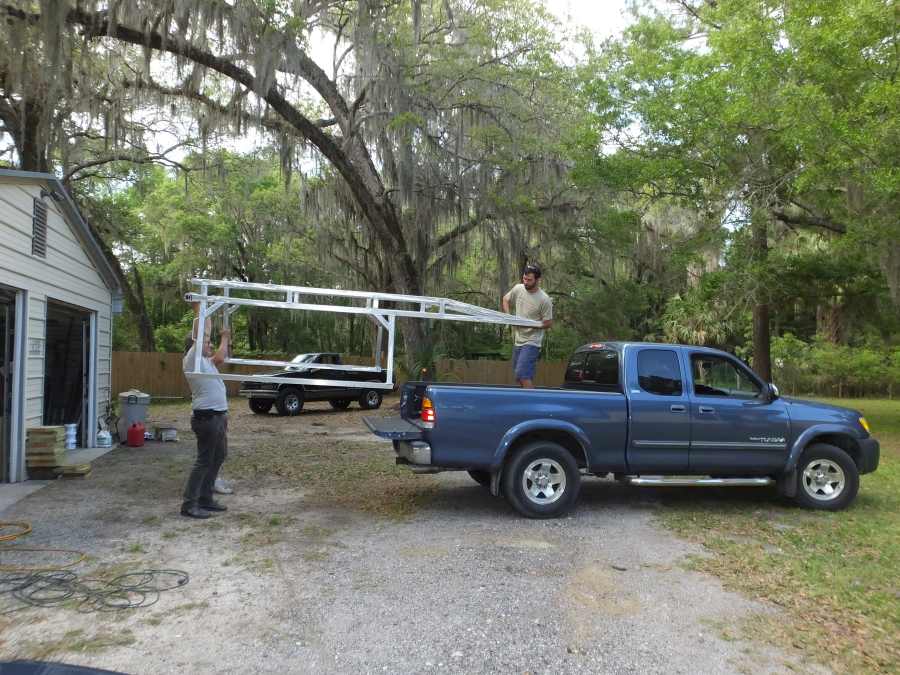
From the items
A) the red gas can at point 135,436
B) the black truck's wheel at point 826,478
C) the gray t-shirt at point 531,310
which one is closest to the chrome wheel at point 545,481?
the gray t-shirt at point 531,310

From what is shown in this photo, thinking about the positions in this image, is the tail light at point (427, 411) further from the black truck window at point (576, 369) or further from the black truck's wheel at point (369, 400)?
the black truck's wheel at point (369, 400)

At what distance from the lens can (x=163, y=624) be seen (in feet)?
12.8

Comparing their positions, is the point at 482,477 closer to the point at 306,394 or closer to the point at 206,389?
the point at 206,389

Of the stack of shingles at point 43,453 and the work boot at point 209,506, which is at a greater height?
the stack of shingles at point 43,453

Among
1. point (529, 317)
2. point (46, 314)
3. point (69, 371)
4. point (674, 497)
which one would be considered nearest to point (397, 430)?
point (529, 317)

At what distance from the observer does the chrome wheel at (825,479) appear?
7.01 metres

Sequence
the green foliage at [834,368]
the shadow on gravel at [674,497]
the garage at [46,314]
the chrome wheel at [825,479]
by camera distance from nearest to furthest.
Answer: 1. the chrome wheel at [825,479]
2. the shadow on gravel at [674,497]
3. the garage at [46,314]
4. the green foliage at [834,368]

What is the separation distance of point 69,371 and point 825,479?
34.0ft

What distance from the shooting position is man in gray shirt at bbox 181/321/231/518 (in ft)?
20.2

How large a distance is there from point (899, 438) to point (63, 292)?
1472cm

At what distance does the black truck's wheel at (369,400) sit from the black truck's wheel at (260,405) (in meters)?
2.44

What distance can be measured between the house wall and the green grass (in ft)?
23.7

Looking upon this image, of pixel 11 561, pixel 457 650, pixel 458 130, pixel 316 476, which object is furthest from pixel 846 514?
pixel 458 130

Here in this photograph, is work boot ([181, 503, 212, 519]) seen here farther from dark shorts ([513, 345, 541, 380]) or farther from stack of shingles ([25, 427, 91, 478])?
dark shorts ([513, 345, 541, 380])
